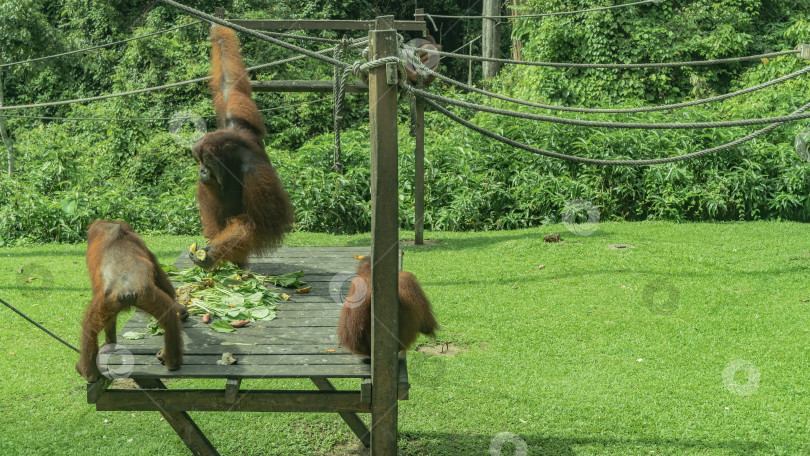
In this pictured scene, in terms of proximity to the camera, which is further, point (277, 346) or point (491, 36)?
point (491, 36)

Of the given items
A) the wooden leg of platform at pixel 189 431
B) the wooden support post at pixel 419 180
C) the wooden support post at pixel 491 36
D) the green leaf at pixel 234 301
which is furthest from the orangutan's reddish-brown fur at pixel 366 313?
the wooden support post at pixel 491 36

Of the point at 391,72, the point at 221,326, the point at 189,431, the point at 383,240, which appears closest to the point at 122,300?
the point at 221,326

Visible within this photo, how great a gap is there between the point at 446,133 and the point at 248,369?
8.12 m

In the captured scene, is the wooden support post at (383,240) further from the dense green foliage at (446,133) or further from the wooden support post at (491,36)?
the wooden support post at (491,36)

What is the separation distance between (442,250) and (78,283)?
359cm

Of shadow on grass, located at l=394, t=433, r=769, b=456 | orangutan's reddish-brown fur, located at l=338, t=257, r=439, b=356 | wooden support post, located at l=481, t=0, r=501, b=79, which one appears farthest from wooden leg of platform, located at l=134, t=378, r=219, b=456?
wooden support post, located at l=481, t=0, r=501, b=79

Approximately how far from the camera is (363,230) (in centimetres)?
878

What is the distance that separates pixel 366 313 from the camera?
327 centimetres

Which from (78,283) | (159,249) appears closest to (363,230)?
(159,249)

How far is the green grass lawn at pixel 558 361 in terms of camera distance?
4055 mm

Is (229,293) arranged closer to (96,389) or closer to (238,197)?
(238,197)

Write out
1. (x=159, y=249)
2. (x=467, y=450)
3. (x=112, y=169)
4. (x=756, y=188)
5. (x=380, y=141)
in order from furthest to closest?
(x=112, y=169) → (x=756, y=188) → (x=159, y=249) → (x=467, y=450) → (x=380, y=141)

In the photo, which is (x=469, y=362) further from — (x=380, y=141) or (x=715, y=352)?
(x=380, y=141)

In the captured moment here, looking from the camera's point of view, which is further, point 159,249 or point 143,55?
point 143,55
